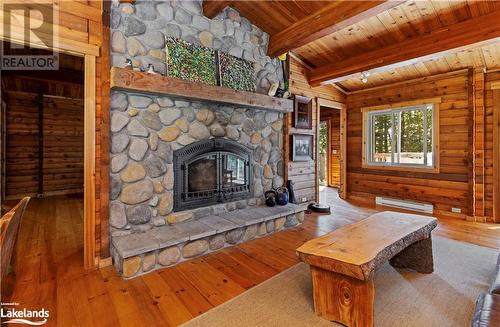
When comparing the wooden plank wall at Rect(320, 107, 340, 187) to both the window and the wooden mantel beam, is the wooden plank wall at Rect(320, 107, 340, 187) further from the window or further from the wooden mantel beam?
the wooden mantel beam

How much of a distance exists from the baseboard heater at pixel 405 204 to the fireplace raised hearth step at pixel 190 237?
2617 mm

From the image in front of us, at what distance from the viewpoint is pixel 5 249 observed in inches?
55.2

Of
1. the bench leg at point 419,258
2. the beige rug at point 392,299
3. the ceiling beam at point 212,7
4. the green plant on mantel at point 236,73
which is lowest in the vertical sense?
the beige rug at point 392,299

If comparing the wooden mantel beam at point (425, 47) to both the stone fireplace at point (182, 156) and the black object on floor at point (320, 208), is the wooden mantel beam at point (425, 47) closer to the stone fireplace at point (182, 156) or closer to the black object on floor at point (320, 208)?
the stone fireplace at point (182, 156)

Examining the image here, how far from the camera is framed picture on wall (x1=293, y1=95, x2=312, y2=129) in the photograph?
14.9 feet

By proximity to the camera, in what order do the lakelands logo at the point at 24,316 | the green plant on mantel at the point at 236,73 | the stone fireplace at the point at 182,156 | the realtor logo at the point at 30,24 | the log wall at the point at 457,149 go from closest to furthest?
the lakelands logo at the point at 24,316, the realtor logo at the point at 30,24, the stone fireplace at the point at 182,156, the green plant on mantel at the point at 236,73, the log wall at the point at 457,149

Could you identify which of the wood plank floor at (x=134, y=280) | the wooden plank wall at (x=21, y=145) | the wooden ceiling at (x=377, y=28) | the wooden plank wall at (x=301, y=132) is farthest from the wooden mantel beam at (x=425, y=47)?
the wooden plank wall at (x=21, y=145)

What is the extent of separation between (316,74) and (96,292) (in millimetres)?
4551

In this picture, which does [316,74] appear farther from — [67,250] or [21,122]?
[21,122]

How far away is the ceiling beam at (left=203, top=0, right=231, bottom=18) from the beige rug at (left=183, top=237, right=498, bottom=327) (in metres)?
3.17

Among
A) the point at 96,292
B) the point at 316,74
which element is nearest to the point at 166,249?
the point at 96,292

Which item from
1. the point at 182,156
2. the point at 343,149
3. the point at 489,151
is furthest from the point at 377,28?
the point at 182,156

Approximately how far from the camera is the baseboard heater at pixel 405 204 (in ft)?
15.1

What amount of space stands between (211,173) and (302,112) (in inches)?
90.0
